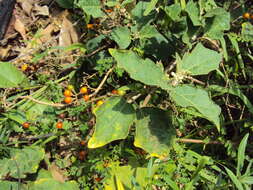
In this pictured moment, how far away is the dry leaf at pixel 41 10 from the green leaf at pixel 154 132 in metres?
1.48

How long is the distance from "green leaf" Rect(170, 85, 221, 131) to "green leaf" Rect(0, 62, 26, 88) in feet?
4.27

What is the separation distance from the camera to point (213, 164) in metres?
2.36

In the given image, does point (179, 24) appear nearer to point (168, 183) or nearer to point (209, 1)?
point (209, 1)

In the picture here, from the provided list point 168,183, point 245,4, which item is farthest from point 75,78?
point 245,4

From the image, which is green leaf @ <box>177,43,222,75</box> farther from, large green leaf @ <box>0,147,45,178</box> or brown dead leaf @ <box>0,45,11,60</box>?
brown dead leaf @ <box>0,45,11,60</box>

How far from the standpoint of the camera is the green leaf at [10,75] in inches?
94.3

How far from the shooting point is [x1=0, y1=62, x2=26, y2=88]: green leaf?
2.40 metres

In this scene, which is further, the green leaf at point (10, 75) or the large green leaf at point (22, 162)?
the green leaf at point (10, 75)

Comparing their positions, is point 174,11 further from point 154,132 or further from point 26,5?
point 26,5

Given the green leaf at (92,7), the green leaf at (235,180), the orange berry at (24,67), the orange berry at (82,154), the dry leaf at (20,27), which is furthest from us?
the dry leaf at (20,27)

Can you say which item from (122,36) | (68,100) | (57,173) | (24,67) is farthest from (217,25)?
(57,173)

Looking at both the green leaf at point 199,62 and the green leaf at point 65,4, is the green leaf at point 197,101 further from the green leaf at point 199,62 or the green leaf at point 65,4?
the green leaf at point 65,4

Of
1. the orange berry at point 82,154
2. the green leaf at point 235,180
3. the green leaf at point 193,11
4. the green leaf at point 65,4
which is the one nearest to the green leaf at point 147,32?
the green leaf at point 193,11

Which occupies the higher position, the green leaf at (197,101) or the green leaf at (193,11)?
the green leaf at (193,11)
